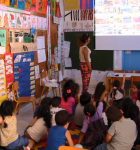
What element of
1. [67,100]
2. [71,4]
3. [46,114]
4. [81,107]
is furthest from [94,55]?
[46,114]

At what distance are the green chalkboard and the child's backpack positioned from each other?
11.2 feet

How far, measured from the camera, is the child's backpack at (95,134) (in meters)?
2.80

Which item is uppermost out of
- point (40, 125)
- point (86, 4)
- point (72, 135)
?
point (86, 4)

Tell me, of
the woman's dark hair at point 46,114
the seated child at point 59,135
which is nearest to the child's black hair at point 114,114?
the seated child at point 59,135

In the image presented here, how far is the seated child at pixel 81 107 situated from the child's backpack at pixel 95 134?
516mm

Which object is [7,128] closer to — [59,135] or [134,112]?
[59,135]

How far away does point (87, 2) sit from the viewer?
600cm

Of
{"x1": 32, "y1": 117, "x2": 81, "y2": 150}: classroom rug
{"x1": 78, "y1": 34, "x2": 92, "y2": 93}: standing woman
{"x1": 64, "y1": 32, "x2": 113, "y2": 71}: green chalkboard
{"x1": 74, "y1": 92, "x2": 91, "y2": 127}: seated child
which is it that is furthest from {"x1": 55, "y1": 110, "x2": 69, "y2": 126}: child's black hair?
{"x1": 64, "y1": 32, "x2": 113, "y2": 71}: green chalkboard

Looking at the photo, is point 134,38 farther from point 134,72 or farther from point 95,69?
point 95,69

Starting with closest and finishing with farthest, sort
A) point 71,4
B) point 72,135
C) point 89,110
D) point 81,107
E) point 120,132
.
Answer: point 120,132 → point 89,110 → point 72,135 → point 81,107 → point 71,4

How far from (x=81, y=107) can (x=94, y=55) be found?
9.97 feet

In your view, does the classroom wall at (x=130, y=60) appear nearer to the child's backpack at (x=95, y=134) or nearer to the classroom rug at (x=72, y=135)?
the classroom rug at (x=72, y=135)

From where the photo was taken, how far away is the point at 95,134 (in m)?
2.82

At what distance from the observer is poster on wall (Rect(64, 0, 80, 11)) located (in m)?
6.09
